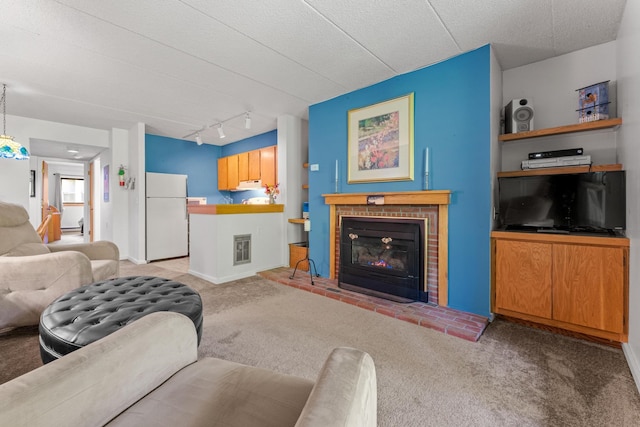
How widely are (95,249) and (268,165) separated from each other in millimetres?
2823

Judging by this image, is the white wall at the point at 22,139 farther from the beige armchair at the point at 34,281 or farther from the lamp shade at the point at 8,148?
the beige armchair at the point at 34,281

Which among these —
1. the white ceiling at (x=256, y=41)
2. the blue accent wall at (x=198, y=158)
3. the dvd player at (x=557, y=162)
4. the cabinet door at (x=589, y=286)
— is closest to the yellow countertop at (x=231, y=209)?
the white ceiling at (x=256, y=41)

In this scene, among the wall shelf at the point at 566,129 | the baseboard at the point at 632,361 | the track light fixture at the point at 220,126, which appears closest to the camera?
the baseboard at the point at 632,361

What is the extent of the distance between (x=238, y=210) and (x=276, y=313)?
170cm

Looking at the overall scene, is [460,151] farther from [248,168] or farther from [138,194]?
[138,194]

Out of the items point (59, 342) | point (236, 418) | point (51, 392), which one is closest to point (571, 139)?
point (236, 418)

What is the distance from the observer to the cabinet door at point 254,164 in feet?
17.2

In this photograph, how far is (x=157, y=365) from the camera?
3.00 ft

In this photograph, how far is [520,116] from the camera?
262 centimetres

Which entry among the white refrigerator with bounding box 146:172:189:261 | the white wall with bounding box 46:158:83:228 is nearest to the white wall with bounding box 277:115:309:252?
the white refrigerator with bounding box 146:172:189:261

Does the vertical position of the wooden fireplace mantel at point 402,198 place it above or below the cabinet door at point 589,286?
above

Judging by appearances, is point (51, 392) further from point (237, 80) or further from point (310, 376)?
point (237, 80)

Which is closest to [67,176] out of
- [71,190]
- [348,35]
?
[71,190]

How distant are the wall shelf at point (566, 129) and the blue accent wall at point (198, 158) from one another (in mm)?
3814
